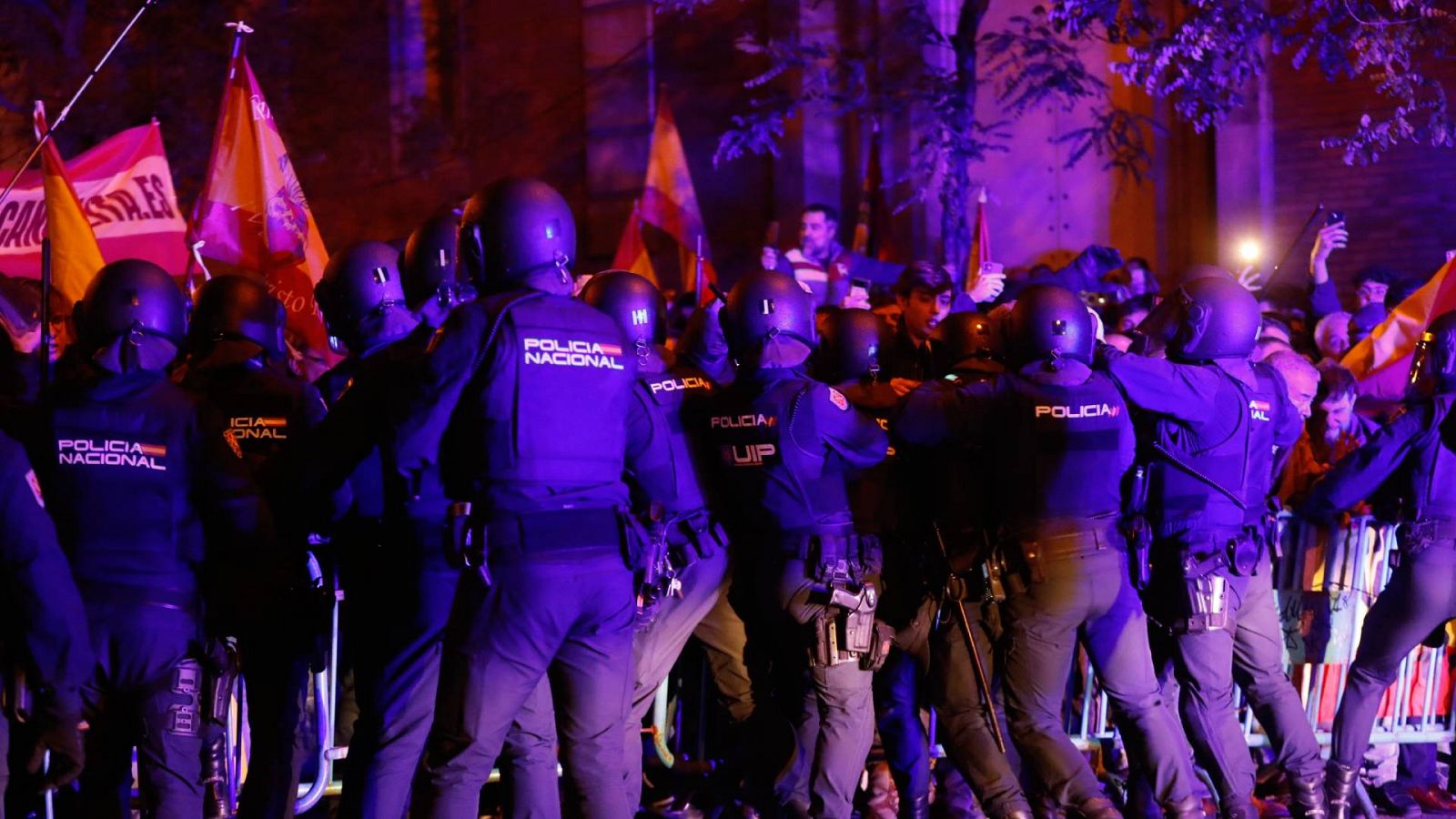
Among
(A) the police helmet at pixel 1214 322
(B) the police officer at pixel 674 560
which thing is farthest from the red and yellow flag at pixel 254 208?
(A) the police helmet at pixel 1214 322

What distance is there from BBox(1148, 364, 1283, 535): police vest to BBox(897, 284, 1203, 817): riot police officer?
246 mm

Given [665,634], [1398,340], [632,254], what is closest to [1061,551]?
[665,634]

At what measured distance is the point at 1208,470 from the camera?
6.54 metres

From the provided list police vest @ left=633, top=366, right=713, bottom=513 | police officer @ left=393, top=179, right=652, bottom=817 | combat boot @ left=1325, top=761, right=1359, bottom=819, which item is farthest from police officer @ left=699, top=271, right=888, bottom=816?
combat boot @ left=1325, top=761, right=1359, bottom=819

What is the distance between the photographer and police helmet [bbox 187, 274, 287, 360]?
6145 mm

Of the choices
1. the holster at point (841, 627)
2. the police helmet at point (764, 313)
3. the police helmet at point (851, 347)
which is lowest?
the holster at point (841, 627)

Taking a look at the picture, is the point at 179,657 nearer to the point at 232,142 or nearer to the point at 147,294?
the point at 147,294

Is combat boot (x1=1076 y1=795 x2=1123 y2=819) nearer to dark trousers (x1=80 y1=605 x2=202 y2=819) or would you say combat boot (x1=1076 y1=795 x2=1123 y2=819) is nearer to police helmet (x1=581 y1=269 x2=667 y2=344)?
police helmet (x1=581 y1=269 x2=667 y2=344)

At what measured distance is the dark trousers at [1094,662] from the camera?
619 centimetres

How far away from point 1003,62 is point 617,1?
4638mm

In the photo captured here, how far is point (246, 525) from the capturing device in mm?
5383

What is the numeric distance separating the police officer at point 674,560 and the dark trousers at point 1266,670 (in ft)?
7.25

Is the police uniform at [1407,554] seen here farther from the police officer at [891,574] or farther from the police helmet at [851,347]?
the police helmet at [851,347]

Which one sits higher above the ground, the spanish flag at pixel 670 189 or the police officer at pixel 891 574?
the spanish flag at pixel 670 189
